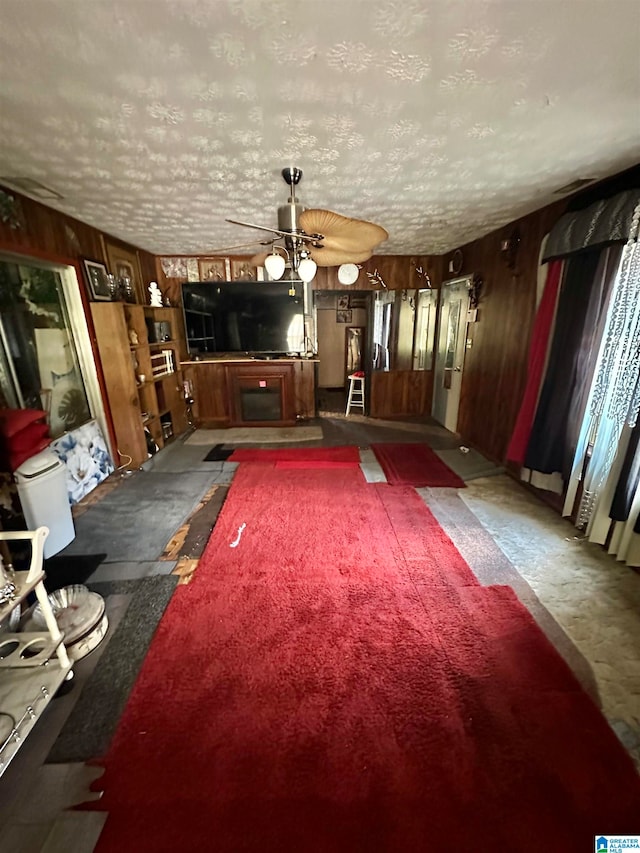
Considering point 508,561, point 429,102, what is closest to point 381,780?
point 508,561

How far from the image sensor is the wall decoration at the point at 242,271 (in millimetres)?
4531

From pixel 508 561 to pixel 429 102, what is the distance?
2.37 meters

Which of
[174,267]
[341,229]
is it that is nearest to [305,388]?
[174,267]

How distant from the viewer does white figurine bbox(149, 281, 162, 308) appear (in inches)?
163

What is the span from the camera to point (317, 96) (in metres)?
1.29

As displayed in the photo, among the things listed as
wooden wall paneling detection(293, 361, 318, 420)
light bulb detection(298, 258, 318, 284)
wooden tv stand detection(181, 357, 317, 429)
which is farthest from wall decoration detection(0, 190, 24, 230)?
wooden wall paneling detection(293, 361, 318, 420)

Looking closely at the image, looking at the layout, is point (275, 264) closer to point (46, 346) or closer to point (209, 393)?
point (46, 346)

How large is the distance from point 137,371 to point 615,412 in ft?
13.6

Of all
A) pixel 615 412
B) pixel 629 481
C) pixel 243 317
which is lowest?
pixel 629 481

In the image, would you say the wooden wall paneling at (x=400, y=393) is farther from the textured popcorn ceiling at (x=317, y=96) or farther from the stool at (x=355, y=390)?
the textured popcorn ceiling at (x=317, y=96)

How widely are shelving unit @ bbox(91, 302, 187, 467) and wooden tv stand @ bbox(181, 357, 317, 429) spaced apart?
0.48 metres

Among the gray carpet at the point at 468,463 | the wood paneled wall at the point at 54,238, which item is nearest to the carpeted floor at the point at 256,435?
the wood paneled wall at the point at 54,238

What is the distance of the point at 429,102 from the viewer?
134 centimetres

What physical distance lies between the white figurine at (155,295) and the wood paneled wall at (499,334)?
379cm
